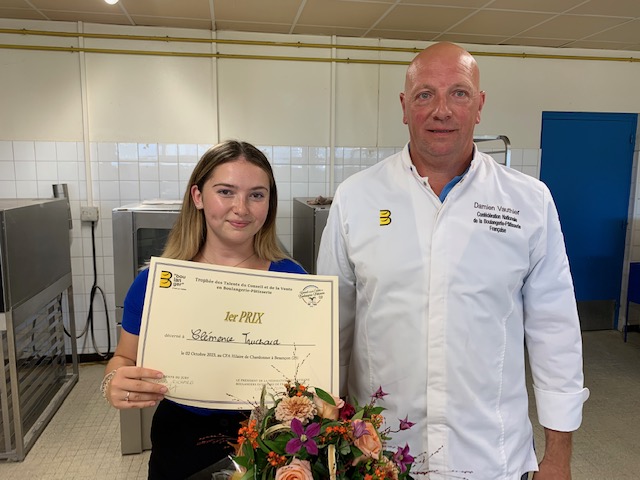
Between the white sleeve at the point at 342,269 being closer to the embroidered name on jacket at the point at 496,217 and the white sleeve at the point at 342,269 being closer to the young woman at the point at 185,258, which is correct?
the young woman at the point at 185,258

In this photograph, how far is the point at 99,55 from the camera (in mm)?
3672

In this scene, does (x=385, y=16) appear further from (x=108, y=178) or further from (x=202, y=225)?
(x=202, y=225)

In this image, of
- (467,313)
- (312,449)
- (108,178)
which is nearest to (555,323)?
(467,313)

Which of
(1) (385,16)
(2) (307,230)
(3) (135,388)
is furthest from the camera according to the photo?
(1) (385,16)

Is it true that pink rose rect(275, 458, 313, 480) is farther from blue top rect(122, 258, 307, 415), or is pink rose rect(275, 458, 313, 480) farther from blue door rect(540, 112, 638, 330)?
blue door rect(540, 112, 638, 330)

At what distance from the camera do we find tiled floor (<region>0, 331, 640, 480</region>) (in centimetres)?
260

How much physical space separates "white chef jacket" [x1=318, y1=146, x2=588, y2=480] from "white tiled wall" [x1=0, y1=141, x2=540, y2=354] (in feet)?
9.15

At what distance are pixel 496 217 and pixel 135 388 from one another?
944mm

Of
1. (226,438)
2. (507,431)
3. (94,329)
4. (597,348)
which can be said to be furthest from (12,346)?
(597,348)

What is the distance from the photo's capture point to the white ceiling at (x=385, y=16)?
3.21 m

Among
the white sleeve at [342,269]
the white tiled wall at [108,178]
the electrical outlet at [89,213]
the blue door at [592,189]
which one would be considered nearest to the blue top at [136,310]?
the white sleeve at [342,269]

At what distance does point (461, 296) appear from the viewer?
1206 mm

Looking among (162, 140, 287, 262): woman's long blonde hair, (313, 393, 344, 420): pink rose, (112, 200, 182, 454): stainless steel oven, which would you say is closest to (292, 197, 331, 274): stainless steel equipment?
(112, 200, 182, 454): stainless steel oven

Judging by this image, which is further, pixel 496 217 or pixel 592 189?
pixel 592 189
